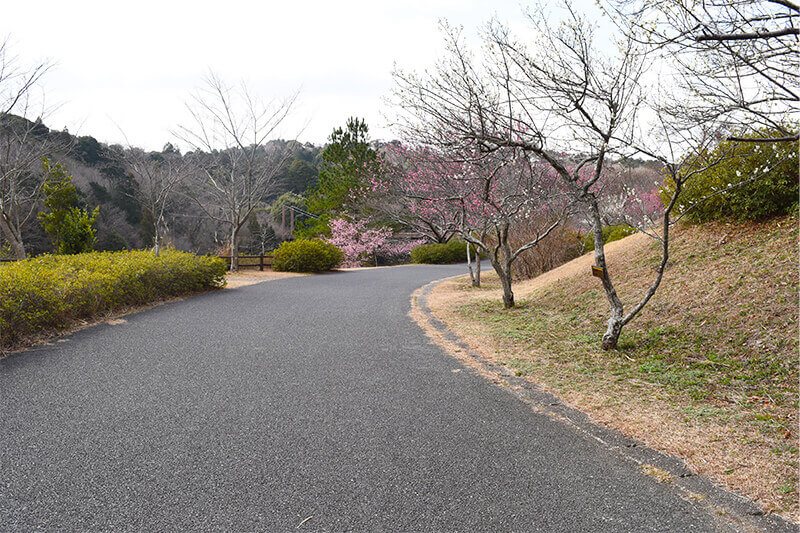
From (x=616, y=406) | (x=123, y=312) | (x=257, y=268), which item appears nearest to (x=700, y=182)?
(x=616, y=406)

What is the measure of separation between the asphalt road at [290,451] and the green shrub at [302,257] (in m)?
12.5

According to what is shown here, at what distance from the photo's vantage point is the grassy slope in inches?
124

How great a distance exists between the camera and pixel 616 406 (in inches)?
155

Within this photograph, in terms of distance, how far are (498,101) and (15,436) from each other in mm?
5961

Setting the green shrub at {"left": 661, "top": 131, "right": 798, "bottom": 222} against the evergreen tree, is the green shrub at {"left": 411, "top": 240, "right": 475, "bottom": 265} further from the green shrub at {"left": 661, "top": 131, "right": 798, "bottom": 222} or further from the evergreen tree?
the green shrub at {"left": 661, "top": 131, "right": 798, "bottom": 222}

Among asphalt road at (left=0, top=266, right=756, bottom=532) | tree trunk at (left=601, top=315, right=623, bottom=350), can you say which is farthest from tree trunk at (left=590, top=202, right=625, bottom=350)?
asphalt road at (left=0, top=266, right=756, bottom=532)

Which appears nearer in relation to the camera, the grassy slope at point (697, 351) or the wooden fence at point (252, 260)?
the grassy slope at point (697, 351)

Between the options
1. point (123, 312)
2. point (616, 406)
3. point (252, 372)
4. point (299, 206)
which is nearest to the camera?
point (616, 406)

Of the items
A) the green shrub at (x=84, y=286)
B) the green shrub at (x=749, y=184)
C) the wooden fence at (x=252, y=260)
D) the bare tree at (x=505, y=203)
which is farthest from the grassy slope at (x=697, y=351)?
the wooden fence at (x=252, y=260)

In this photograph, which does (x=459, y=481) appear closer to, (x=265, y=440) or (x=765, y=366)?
(x=265, y=440)

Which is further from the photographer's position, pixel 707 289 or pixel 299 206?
pixel 299 206

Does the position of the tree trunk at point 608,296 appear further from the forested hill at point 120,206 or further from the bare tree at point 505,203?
the forested hill at point 120,206

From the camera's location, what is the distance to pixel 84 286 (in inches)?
278

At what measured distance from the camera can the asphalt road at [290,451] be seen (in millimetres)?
2416
